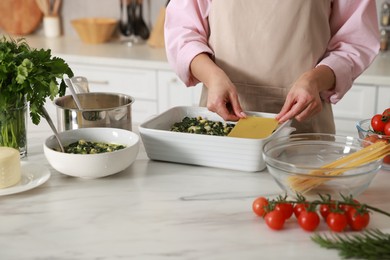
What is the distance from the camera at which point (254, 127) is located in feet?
4.89

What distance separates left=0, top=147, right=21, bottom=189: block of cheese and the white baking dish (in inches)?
11.9

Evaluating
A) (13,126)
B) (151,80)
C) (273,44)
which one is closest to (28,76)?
(13,126)

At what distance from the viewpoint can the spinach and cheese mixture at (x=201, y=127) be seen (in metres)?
1.54

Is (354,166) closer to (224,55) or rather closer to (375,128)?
(375,128)

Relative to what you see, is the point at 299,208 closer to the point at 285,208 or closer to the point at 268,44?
the point at 285,208

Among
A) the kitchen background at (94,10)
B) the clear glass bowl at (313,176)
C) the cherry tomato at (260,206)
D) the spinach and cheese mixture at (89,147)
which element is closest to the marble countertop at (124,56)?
the kitchen background at (94,10)

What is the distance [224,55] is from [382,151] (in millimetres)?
666

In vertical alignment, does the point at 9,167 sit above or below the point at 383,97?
above

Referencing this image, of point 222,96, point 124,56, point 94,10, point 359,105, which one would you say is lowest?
point 359,105

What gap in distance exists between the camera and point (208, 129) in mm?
1544

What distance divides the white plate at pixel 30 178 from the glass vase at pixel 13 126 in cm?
8

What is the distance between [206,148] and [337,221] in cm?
42

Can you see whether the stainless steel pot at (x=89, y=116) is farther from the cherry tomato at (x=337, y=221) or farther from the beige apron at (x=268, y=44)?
the cherry tomato at (x=337, y=221)

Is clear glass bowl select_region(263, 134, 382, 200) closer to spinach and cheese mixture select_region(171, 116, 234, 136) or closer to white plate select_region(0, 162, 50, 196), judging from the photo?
spinach and cheese mixture select_region(171, 116, 234, 136)
